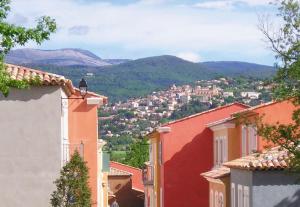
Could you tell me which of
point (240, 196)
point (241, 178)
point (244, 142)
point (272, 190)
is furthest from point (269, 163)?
point (244, 142)

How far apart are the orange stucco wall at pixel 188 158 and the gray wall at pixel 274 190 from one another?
20.9 meters

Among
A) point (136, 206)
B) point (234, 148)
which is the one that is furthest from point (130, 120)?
point (234, 148)

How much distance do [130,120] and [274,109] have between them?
150180 millimetres

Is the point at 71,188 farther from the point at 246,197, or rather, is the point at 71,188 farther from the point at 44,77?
the point at 246,197

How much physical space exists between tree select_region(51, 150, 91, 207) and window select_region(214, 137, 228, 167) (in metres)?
17.8

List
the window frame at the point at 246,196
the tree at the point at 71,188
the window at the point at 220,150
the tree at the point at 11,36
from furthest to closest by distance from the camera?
the window at the point at 220,150 < the window frame at the point at 246,196 < the tree at the point at 71,188 < the tree at the point at 11,36

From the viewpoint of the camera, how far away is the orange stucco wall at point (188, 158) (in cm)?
5484

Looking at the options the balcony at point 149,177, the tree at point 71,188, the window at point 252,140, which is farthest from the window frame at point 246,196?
the balcony at point 149,177

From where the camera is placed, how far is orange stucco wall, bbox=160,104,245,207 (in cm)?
5484

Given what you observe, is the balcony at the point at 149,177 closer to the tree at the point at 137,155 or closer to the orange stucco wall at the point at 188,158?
the orange stucco wall at the point at 188,158

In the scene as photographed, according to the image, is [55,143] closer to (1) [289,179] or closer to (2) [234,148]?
(1) [289,179]

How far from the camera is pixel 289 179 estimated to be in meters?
33.4

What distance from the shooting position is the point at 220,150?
5034 centimetres

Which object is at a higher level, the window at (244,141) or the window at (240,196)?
the window at (244,141)
